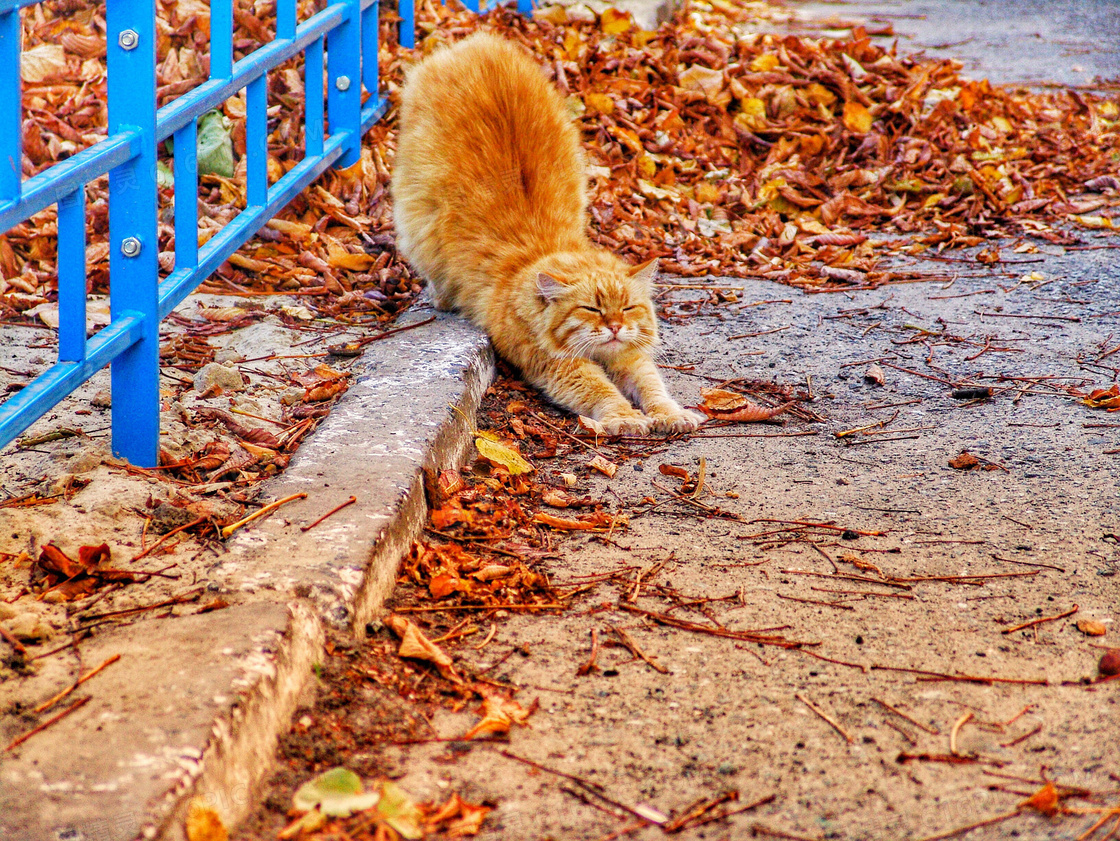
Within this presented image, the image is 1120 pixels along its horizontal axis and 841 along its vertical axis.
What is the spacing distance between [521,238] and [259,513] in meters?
2.30

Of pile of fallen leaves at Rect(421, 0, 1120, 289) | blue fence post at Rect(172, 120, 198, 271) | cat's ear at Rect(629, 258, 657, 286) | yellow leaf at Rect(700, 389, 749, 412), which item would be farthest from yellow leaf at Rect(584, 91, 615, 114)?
blue fence post at Rect(172, 120, 198, 271)

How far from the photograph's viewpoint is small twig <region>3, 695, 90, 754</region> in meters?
1.67

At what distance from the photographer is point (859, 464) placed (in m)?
3.37

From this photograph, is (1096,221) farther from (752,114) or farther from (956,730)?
(956,730)

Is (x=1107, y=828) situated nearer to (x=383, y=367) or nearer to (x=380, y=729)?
(x=380, y=729)

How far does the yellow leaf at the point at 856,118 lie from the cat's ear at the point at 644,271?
3.14m

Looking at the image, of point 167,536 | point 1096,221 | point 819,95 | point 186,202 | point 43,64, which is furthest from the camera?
point 819,95

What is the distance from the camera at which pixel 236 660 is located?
190 cm

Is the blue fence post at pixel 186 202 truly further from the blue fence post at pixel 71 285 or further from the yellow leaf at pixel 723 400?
the yellow leaf at pixel 723 400

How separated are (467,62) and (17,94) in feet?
9.49

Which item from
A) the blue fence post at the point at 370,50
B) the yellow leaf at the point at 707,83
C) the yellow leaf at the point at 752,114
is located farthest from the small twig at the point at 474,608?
the yellow leaf at the point at 707,83

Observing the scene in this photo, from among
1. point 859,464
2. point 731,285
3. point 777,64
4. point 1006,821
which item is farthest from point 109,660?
point 777,64

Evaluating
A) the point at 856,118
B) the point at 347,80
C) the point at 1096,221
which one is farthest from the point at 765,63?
the point at 347,80

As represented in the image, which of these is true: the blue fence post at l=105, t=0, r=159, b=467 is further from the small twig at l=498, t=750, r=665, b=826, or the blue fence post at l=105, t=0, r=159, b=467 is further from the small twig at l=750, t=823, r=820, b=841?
the small twig at l=750, t=823, r=820, b=841
